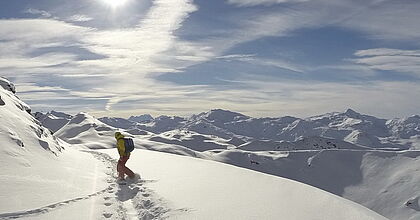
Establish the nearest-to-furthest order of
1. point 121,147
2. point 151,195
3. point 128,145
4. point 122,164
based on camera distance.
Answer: point 151,195, point 122,164, point 121,147, point 128,145

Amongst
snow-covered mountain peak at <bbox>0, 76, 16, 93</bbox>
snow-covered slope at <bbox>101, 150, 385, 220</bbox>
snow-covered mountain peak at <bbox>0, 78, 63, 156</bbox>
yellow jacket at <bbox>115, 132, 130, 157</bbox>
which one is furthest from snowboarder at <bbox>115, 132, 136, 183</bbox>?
snow-covered mountain peak at <bbox>0, 76, 16, 93</bbox>

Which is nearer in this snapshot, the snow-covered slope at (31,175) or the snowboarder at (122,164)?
the snow-covered slope at (31,175)

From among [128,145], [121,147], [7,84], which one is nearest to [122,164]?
[121,147]

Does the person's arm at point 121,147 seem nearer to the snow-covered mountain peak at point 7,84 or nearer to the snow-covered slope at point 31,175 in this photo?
the snow-covered slope at point 31,175

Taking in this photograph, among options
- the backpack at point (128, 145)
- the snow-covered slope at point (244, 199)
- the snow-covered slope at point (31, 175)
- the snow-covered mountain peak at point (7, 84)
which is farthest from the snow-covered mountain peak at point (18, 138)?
the snow-covered mountain peak at point (7, 84)

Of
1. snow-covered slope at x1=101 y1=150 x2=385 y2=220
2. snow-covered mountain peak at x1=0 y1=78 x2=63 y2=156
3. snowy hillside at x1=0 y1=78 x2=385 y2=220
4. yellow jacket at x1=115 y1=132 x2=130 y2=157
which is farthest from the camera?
yellow jacket at x1=115 y1=132 x2=130 y2=157

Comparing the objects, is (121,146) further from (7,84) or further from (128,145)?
(7,84)

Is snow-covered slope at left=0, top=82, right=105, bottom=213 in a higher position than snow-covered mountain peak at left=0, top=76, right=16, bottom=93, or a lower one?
lower

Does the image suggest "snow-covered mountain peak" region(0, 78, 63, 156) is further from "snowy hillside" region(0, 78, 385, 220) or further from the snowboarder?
the snowboarder

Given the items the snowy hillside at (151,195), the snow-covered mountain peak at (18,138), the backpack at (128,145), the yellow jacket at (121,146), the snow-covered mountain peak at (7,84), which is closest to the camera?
the snowy hillside at (151,195)

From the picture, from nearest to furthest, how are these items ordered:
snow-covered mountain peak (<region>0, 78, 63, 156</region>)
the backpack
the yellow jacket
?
snow-covered mountain peak (<region>0, 78, 63, 156</region>) < the yellow jacket < the backpack

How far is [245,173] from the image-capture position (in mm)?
14844

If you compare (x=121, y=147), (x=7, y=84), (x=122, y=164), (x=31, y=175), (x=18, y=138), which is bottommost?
(x=122, y=164)

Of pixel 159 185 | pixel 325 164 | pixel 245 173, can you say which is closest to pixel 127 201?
pixel 159 185
